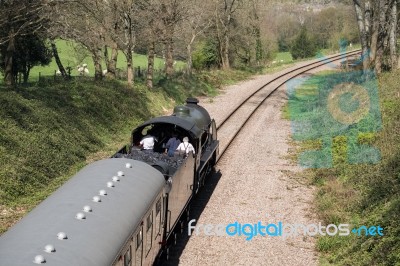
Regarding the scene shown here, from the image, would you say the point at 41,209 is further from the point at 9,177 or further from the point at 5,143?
the point at 5,143

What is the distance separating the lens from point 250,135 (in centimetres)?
2283

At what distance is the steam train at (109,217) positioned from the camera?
5640mm

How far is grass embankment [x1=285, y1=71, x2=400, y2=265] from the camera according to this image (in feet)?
34.0

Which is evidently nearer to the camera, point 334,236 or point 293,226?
point 334,236

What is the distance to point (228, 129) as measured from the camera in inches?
929

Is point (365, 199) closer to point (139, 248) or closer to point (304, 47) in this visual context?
point (139, 248)

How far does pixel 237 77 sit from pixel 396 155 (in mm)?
30297

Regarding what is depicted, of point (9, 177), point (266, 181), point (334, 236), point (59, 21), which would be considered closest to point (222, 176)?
point (266, 181)

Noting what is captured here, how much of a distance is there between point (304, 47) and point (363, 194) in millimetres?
66490

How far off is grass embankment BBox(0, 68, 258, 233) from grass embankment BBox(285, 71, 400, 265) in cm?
883

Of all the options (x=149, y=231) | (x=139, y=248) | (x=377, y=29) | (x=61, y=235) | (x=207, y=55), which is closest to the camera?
(x=61, y=235)

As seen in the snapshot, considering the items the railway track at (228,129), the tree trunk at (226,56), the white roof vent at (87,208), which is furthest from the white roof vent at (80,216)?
the tree trunk at (226,56)

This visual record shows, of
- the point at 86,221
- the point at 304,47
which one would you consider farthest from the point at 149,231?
the point at 304,47

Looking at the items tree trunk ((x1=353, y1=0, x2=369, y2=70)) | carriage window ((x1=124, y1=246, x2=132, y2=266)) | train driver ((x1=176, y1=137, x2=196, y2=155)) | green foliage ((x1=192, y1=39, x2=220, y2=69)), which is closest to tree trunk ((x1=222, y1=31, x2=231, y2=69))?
green foliage ((x1=192, y1=39, x2=220, y2=69))
